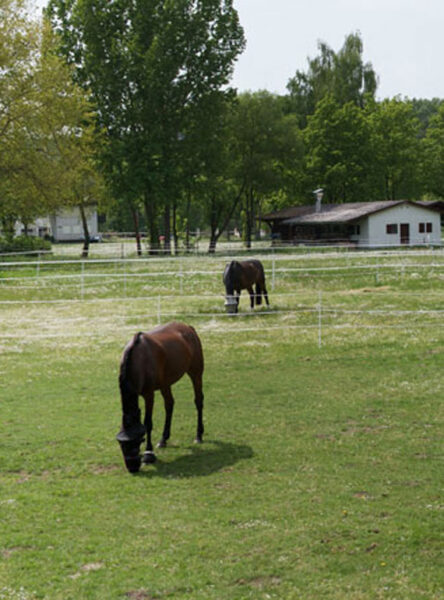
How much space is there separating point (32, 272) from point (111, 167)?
67.2 ft

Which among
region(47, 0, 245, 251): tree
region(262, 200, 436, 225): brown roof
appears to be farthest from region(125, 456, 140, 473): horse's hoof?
region(262, 200, 436, 225): brown roof

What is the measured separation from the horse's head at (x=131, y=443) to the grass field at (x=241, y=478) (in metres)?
0.18

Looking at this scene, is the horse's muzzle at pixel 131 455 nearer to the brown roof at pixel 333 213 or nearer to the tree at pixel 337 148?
the brown roof at pixel 333 213

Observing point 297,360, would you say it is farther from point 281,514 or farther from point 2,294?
point 2,294

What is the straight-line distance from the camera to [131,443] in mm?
9773

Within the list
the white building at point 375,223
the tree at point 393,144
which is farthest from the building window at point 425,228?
the tree at point 393,144

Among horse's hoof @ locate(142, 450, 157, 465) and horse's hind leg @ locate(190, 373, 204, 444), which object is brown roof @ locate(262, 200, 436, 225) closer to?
horse's hind leg @ locate(190, 373, 204, 444)

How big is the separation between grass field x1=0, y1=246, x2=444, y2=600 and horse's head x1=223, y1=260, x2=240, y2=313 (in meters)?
4.47

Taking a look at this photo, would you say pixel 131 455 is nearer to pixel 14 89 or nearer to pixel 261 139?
pixel 14 89

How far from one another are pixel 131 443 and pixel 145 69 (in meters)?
51.5

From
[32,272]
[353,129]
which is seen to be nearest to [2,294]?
[32,272]

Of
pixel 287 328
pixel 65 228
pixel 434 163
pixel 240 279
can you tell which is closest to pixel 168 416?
pixel 287 328

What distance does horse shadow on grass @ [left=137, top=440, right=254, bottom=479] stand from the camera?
10.0 metres

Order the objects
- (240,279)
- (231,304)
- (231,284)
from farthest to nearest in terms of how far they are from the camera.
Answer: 1. (240,279)
2. (231,284)
3. (231,304)
